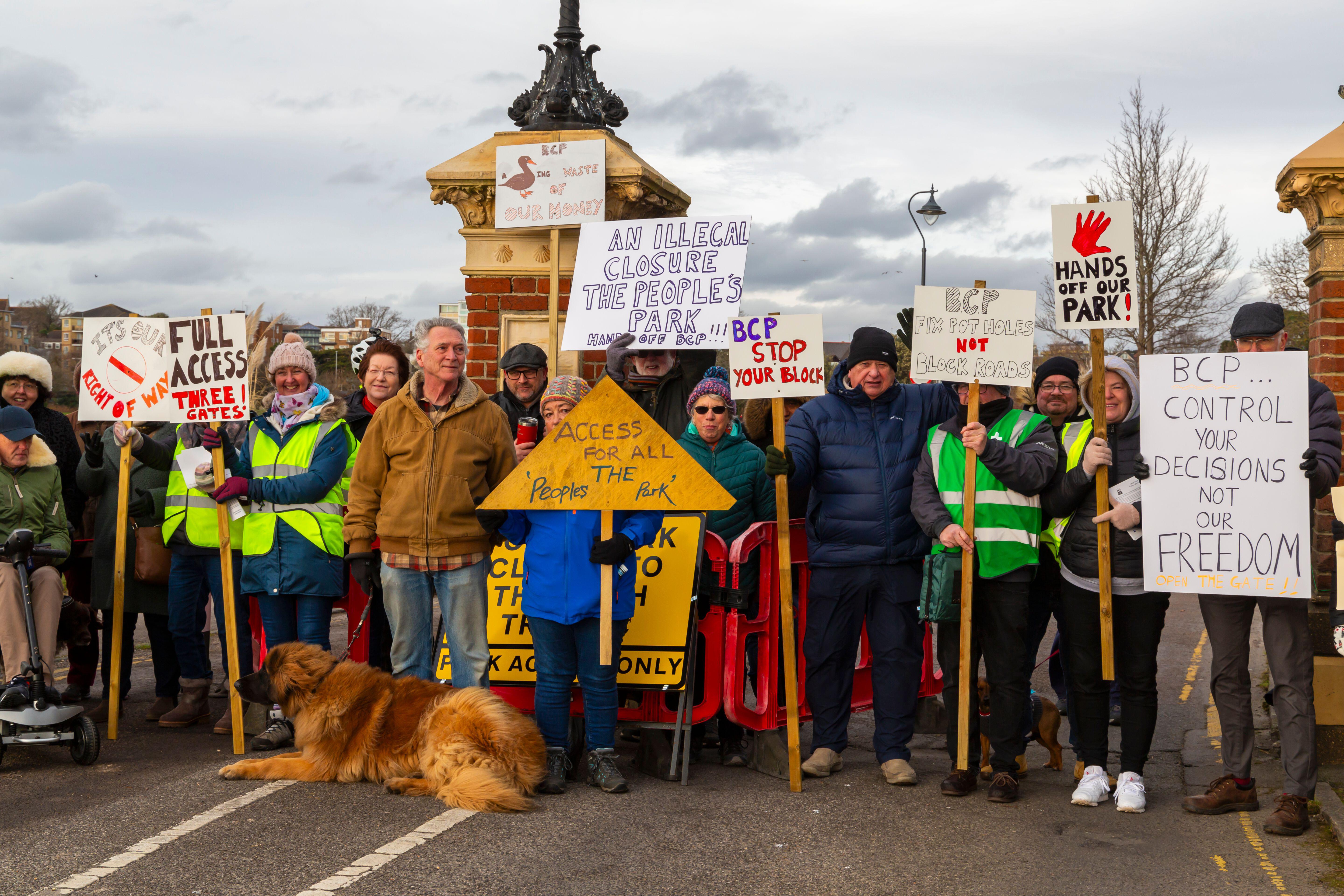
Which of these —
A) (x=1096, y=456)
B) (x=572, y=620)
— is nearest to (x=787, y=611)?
(x=572, y=620)

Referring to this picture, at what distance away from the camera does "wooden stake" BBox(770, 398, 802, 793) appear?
235 inches

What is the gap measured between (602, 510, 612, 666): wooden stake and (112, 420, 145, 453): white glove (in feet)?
9.29

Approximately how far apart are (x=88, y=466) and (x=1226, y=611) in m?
6.32

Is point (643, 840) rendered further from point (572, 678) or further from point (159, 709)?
point (159, 709)

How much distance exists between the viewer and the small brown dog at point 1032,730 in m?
6.45

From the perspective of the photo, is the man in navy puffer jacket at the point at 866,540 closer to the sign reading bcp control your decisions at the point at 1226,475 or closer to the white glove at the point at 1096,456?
the white glove at the point at 1096,456

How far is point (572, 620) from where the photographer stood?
591cm

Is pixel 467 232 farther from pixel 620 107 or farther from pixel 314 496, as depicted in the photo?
pixel 314 496

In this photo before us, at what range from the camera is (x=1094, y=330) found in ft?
20.0

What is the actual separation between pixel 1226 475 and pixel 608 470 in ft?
9.24

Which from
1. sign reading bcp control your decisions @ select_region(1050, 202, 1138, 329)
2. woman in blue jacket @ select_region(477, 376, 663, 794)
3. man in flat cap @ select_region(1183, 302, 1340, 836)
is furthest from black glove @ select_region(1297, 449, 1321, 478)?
woman in blue jacket @ select_region(477, 376, 663, 794)

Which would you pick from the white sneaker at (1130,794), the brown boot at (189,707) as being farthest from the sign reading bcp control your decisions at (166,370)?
the white sneaker at (1130,794)

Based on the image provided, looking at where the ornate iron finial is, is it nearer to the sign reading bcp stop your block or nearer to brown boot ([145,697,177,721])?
the sign reading bcp stop your block

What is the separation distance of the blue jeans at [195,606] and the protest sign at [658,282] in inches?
99.4
